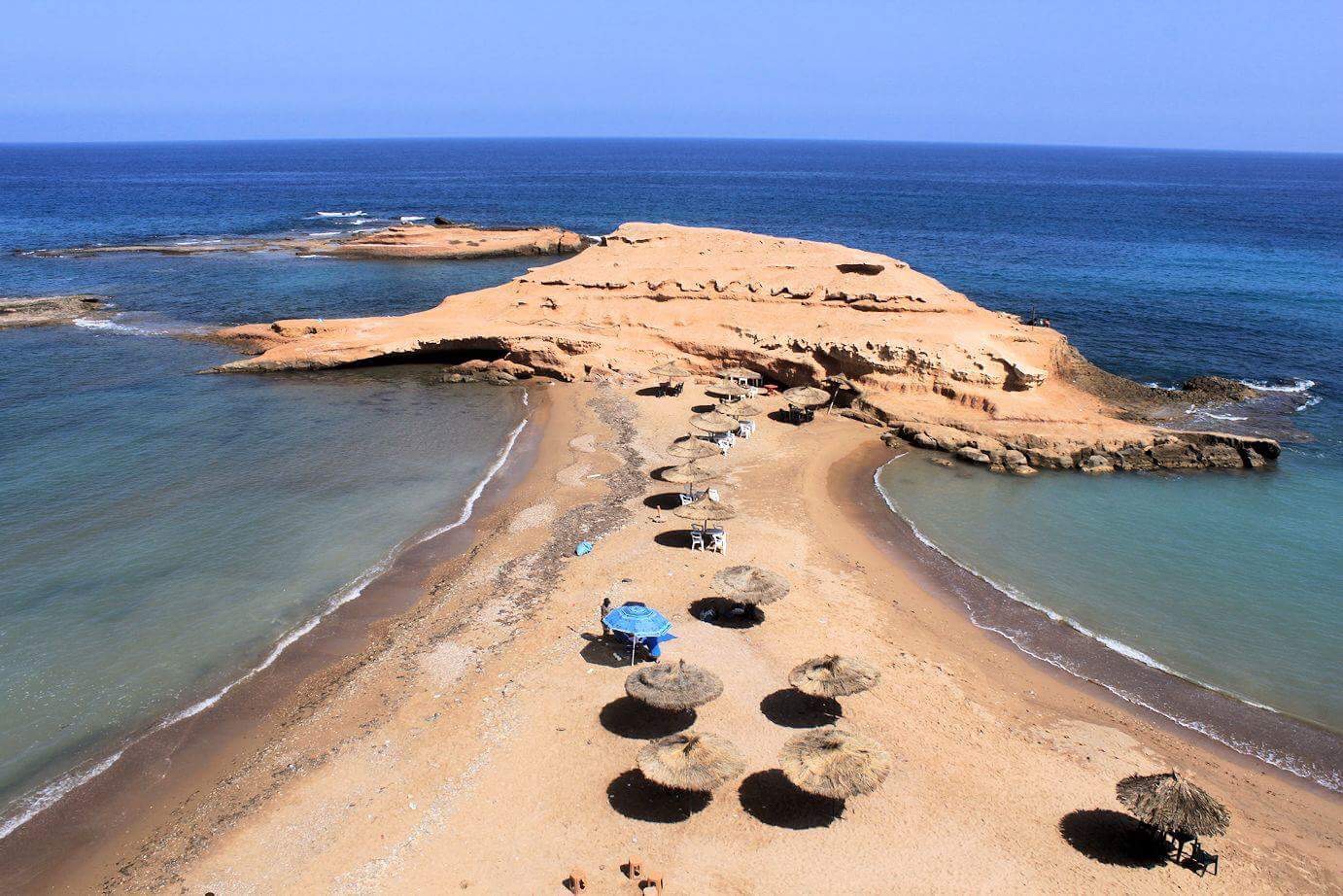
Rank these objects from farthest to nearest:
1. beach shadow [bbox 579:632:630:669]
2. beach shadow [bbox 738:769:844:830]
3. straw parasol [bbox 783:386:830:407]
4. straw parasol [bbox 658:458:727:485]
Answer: straw parasol [bbox 783:386:830:407] → straw parasol [bbox 658:458:727:485] → beach shadow [bbox 579:632:630:669] → beach shadow [bbox 738:769:844:830]

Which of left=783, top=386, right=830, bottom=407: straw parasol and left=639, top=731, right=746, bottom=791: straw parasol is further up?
left=783, top=386, right=830, bottom=407: straw parasol

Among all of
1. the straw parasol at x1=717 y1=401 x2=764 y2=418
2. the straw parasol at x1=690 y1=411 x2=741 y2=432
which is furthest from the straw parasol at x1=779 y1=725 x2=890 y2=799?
the straw parasol at x1=717 y1=401 x2=764 y2=418

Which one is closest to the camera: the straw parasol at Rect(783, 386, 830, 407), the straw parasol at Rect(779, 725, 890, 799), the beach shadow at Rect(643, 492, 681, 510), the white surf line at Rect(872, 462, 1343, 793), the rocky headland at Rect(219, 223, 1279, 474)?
the straw parasol at Rect(779, 725, 890, 799)

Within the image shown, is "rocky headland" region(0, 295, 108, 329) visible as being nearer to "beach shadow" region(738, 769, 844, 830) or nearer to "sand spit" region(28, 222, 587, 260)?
"sand spit" region(28, 222, 587, 260)

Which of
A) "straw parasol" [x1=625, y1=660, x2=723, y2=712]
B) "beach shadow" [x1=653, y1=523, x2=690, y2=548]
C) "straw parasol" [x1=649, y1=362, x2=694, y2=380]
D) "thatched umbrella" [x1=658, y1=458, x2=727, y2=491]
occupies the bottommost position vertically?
"beach shadow" [x1=653, y1=523, x2=690, y2=548]

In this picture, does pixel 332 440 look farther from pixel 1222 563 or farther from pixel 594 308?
pixel 1222 563

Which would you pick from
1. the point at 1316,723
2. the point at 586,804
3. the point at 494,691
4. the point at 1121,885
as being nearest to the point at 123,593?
the point at 494,691

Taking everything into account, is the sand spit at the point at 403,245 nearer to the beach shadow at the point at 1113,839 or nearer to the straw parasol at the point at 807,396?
the straw parasol at the point at 807,396
